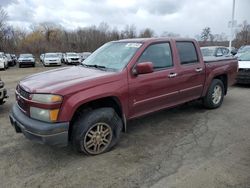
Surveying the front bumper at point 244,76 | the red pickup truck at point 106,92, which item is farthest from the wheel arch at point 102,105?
the front bumper at point 244,76

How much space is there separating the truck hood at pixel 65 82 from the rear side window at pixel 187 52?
1.85 metres

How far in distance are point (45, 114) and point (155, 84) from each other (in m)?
2.00

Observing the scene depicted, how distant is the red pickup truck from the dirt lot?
0.38m

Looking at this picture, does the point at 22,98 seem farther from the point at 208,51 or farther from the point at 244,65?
the point at 208,51

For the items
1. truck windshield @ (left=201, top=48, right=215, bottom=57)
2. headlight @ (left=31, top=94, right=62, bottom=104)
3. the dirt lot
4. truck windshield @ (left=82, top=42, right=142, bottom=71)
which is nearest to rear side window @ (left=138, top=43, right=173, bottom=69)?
truck windshield @ (left=82, top=42, right=142, bottom=71)

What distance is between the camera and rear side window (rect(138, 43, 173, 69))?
449 centimetres

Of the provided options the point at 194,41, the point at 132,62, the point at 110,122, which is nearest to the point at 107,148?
the point at 110,122

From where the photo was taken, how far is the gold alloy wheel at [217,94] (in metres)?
6.29

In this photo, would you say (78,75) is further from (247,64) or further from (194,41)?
(247,64)

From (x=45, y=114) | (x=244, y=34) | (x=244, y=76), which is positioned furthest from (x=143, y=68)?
(x=244, y=34)

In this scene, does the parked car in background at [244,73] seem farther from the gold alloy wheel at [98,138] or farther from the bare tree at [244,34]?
the bare tree at [244,34]

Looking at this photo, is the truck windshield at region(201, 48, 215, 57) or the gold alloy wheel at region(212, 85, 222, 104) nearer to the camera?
the gold alloy wheel at region(212, 85, 222, 104)

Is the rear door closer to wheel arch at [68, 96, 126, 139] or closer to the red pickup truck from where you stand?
the red pickup truck

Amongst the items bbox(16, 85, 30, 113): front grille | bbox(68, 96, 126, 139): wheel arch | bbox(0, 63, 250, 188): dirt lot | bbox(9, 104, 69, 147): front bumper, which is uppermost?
bbox(16, 85, 30, 113): front grille
